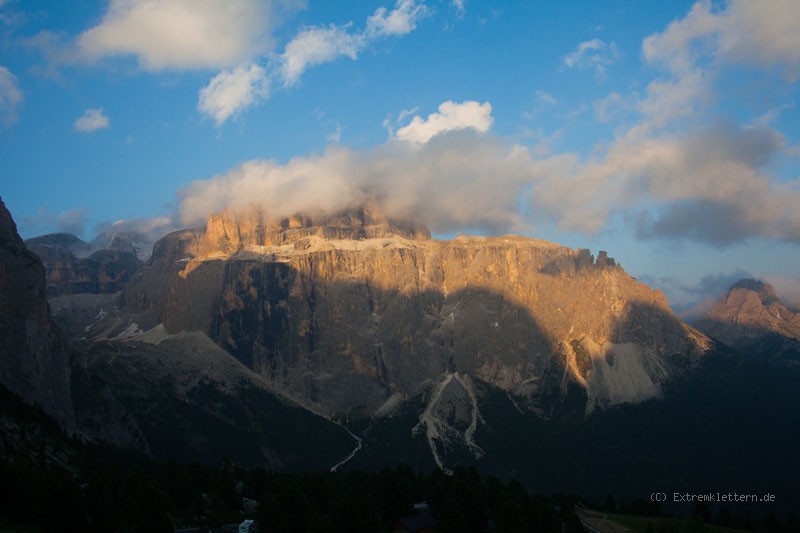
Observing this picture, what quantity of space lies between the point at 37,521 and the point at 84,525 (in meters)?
4.87

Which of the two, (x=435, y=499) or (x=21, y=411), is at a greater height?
(x=21, y=411)

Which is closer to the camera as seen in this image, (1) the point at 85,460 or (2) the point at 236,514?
(2) the point at 236,514

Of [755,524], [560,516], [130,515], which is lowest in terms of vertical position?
[755,524]

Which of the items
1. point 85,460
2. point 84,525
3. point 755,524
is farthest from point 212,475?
point 755,524

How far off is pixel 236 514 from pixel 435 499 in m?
29.3

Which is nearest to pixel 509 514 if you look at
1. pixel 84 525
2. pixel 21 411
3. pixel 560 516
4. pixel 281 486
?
pixel 560 516

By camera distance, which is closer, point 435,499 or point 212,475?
point 435,499

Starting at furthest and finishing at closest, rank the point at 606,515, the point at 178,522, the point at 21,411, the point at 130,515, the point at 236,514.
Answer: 1. the point at 21,411
2. the point at 606,515
3. the point at 236,514
4. the point at 178,522
5. the point at 130,515

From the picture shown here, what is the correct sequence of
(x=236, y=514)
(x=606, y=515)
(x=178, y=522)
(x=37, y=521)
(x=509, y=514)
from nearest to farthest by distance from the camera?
(x=37, y=521), (x=509, y=514), (x=178, y=522), (x=236, y=514), (x=606, y=515)

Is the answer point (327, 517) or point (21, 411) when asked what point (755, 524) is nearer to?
point (327, 517)

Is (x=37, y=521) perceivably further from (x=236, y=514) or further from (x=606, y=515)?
(x=606, y=515)

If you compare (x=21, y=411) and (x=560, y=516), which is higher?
(x=21, y=411)

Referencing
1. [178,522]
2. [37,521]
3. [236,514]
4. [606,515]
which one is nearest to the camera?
[37,521]

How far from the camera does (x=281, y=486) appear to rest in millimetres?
115250
